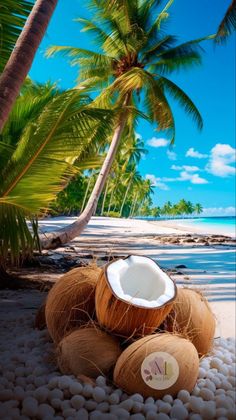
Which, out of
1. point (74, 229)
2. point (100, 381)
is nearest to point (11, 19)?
point (100, 381)

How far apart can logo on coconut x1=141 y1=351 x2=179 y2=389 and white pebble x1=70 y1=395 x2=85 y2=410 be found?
33 centimetres

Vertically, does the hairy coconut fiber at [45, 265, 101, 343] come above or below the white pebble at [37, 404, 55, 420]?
above

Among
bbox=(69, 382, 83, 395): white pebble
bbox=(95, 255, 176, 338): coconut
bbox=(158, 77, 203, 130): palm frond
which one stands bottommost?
bbox=(69, 382, 83, 395): white pebble

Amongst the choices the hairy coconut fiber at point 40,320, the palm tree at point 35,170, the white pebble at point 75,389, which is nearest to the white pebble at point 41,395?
the white pebble at point 75,389

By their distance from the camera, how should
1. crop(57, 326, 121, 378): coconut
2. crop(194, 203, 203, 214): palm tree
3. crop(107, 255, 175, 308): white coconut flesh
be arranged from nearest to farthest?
crop(57, 326, 121, 378): coconut < crop(107, 255, 175, 308): white coconut flesh < crop(194, 203, 203, 214): palm tree

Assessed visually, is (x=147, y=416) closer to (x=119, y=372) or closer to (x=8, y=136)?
(x=119, y=372)

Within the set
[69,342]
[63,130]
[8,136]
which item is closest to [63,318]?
[69,342]

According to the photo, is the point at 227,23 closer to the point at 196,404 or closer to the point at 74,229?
the point at 74,229

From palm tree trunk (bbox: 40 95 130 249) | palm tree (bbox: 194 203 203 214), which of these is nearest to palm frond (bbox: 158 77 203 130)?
palm tree trunk (bbox: 40 95 130 249)

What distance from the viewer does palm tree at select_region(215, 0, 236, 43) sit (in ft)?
26.3

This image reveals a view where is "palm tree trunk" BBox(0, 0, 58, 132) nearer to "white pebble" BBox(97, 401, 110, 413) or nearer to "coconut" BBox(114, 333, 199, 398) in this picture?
"coconut" BBox(114, 333, 199, 398)

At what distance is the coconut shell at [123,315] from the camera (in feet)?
7.50

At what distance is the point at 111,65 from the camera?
41.4ft

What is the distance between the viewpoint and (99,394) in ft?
6.90
